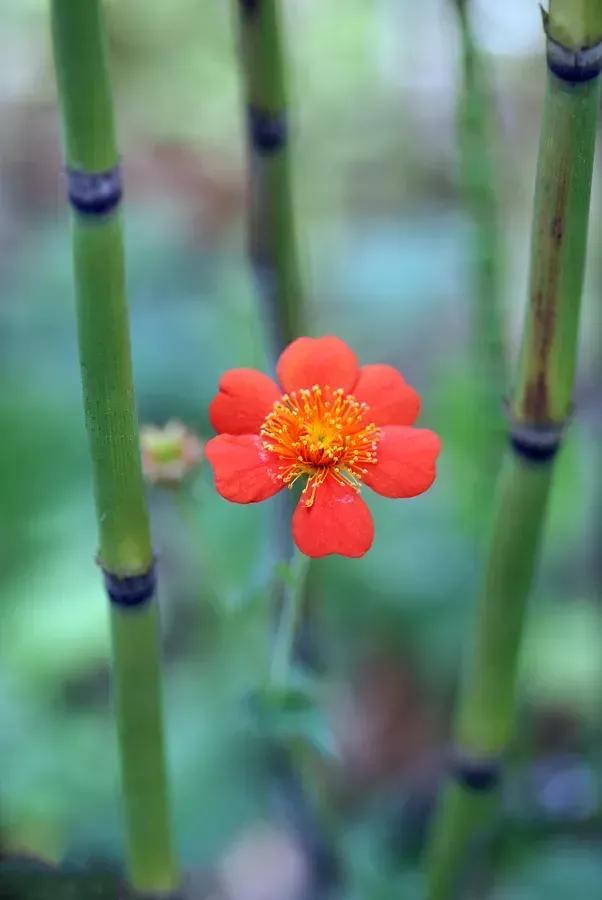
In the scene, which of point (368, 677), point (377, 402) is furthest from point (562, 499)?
point (377, 402)

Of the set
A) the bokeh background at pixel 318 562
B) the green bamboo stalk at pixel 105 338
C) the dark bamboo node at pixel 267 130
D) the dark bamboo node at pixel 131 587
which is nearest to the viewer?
the green bamboo stalk at pixel 105 338

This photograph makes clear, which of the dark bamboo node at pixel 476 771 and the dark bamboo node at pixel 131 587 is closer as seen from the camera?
the dark bamboo node at pixel 131 587

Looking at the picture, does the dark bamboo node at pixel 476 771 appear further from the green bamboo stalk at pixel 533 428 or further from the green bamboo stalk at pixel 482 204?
the green bamboo stalk at pixel 482 204

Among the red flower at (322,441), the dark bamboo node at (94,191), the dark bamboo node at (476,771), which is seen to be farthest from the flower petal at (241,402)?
the dark bamboo node at (476,771)

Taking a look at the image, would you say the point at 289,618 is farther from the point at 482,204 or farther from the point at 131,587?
the point at 482,204

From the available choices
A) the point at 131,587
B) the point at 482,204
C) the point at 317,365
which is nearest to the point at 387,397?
the point at 317,365

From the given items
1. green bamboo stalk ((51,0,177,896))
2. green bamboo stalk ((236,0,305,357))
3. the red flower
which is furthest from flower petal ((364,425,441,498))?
green bamboo stalk ((236,0,305,357))

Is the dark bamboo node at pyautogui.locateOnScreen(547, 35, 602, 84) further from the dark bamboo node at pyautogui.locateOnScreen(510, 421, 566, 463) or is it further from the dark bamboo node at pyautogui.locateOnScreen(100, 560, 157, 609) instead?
the dark bamboo node at pyautogui.locateOnScreen(100, 560, 157, 609)

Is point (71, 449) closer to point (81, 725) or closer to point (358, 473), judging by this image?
point (81, 725)
